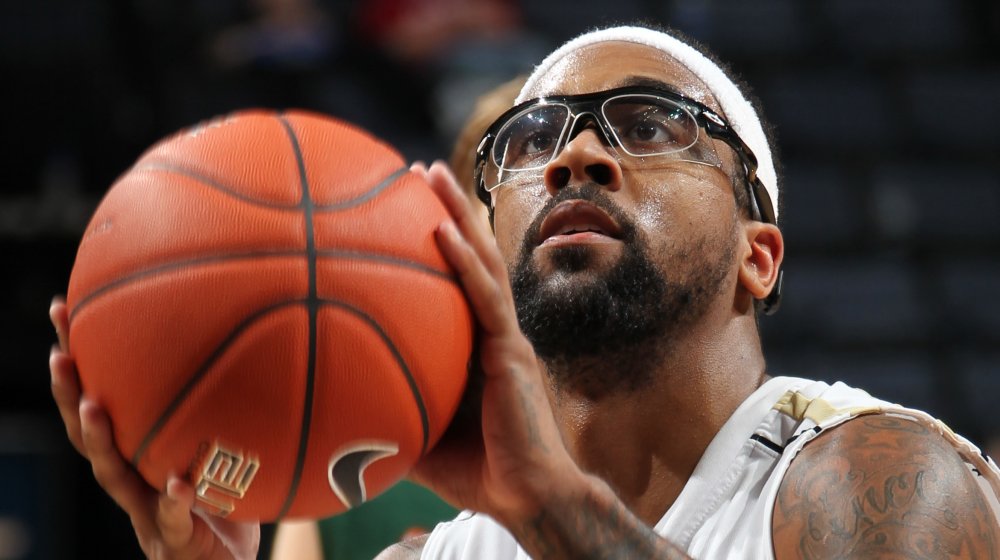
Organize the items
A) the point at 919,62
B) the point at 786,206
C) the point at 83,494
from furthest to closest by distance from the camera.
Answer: the point at 919,62 < the point at 786,206 < the point at 83,494

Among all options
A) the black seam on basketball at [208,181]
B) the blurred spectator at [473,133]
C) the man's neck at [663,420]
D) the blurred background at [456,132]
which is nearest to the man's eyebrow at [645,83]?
the man's neck at [663,420]

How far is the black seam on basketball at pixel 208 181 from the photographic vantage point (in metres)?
1.87

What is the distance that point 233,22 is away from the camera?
6.61m

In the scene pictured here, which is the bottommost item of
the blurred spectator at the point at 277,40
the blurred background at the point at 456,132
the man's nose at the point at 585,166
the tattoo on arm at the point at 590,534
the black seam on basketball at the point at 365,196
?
the blurred background at the point at 456,132

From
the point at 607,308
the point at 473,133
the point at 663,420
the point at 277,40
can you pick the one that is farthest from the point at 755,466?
the point at 277,40

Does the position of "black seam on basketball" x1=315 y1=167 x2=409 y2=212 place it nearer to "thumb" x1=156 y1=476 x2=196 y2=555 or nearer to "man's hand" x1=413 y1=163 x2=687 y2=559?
"man's hand" x1=413 y1=163 x2=687 y2=559

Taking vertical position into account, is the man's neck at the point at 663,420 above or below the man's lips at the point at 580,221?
below

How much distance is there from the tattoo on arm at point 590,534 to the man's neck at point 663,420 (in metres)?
0.57

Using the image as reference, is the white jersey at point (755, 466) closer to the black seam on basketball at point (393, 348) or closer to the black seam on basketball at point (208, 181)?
the black seam on basketball at point (393, 348)

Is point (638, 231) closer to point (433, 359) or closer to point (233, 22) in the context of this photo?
point (433, 359)

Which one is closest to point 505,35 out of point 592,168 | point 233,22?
point 233,22

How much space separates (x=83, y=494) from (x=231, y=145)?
164 inches

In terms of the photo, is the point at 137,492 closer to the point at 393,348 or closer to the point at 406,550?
the point at 393,348

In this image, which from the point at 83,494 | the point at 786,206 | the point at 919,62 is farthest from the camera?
the point at 919,62
